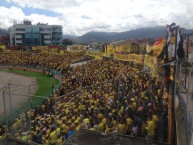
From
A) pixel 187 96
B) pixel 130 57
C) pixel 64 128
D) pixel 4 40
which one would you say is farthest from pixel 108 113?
pixel 4 40

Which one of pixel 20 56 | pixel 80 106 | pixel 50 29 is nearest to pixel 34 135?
pixel 80 106

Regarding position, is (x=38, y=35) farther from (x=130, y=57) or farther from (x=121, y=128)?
(x=121, y=128)

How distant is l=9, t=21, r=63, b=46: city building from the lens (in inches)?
4584

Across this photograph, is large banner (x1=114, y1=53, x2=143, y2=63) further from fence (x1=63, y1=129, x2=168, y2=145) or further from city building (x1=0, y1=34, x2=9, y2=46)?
city building (x1=0, y1=34, x2=9, y2=46)

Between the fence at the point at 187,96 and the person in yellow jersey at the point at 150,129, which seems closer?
the fence at the point at 187,96

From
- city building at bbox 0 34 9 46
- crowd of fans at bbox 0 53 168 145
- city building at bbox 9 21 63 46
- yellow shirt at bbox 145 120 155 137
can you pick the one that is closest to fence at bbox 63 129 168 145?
crowd of fans at bbox 0 53 168 145

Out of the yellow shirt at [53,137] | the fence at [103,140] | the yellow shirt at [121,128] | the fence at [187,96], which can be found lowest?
the yellow shirt at [53,137]

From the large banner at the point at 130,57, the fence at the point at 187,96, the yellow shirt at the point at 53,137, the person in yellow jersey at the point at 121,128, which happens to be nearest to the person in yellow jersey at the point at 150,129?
the person in yellow jersey at the point at 121,128

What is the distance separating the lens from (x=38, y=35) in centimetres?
11638

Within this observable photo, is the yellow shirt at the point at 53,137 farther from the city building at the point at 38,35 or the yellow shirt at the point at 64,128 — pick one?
the city building at the point at 38,35

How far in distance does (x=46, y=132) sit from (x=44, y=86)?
25014 mm

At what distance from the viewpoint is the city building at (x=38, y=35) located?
116 m

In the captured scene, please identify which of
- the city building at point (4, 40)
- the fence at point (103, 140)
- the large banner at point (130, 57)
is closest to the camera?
the fence at point (103, 140)

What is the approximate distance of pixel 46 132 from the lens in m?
10.5
